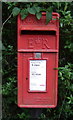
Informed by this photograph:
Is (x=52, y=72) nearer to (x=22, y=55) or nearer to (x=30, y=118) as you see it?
(x=22, y=55)

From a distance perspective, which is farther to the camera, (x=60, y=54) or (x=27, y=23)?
(x=60, y=54)

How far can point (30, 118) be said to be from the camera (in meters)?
3.17

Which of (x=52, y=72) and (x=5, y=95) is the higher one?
(x=52, y=72)

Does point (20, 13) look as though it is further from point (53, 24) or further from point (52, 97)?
point (52, 97)

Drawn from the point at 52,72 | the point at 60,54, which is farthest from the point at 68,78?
the point at 60,54

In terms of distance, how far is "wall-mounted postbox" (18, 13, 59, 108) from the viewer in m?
2.72

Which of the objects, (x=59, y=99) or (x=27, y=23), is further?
(x=59, y=99)

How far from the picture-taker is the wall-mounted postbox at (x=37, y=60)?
2.72m

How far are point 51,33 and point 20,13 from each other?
419 mm

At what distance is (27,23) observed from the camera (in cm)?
272

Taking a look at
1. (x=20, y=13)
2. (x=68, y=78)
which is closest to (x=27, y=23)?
(x=20, y=13)

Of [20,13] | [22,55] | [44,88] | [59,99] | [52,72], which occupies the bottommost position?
[59,99]

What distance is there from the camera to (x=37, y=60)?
2748mm

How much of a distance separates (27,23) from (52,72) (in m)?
0.63
